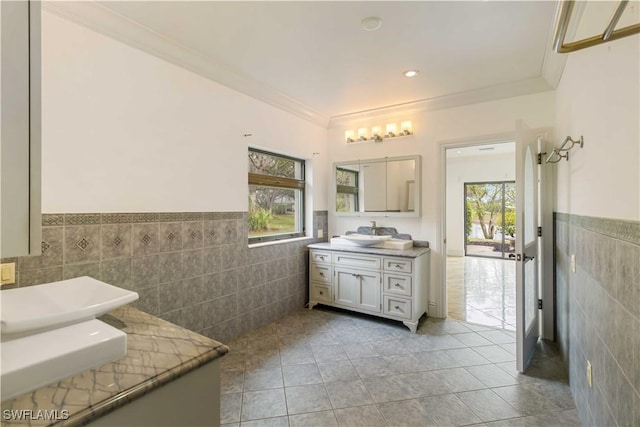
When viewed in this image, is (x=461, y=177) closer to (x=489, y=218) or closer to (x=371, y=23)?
(x=489, y=218)

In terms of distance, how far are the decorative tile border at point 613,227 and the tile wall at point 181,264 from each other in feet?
8.58

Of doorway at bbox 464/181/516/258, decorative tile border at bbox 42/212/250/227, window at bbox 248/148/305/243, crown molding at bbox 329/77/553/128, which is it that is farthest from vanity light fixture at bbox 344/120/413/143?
doorway at bbox 464/181/516/258

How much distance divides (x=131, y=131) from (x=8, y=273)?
1.08 metres

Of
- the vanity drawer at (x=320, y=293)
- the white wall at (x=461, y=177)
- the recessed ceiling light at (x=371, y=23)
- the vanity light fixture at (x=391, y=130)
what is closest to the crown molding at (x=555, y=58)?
the recessed ceiling light at (x=371, y=23)

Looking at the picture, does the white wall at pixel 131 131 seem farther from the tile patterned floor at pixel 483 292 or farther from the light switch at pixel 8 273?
the tile patterned floor at pixel 483 292

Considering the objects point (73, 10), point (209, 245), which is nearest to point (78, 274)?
point (209, 245)

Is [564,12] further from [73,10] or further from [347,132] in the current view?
[347,132]

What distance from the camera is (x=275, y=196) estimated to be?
3504 millimetres

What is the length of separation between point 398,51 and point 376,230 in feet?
7.03

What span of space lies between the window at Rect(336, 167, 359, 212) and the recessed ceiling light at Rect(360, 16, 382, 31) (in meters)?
2.07

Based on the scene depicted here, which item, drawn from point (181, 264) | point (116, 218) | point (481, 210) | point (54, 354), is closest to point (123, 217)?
point (116, 218)

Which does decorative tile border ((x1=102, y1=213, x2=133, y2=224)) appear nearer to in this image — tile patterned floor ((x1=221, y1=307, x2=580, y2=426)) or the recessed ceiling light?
tile patterned floor ((x1=221, y1=307, x2=580, y2=426))

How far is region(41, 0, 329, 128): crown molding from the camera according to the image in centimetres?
177

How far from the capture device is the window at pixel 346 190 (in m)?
3.98
